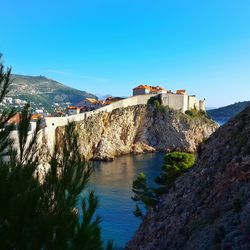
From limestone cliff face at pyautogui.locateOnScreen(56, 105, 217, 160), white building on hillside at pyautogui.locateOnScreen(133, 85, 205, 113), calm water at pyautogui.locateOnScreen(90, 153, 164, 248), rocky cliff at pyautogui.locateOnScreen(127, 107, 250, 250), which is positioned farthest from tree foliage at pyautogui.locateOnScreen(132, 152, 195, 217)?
white building on hillside at pyautogui.locateOnScreen(133, 85, 205, 113)

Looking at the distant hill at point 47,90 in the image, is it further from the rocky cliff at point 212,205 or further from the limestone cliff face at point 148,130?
the rocky cliff at point 212,205

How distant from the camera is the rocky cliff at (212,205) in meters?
6.48

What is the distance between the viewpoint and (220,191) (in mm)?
8391

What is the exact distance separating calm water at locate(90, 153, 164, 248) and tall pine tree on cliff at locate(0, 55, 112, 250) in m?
2.61

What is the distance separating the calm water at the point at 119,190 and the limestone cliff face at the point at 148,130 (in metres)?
4.46

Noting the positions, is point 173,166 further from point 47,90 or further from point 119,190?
point 47,90

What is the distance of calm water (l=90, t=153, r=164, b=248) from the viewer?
18.8 m

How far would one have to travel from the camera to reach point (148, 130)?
56156 mm

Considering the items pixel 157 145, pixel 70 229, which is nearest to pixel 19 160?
pixel 70 229

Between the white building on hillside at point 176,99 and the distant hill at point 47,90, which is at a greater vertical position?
the distant hill at point 47,90

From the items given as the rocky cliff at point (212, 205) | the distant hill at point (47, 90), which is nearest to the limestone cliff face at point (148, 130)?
the rocky cliff at point (212, 205)

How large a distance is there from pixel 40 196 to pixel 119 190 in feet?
81.3

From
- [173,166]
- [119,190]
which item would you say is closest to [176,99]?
[119,190]

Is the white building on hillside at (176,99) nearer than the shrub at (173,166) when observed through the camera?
No
